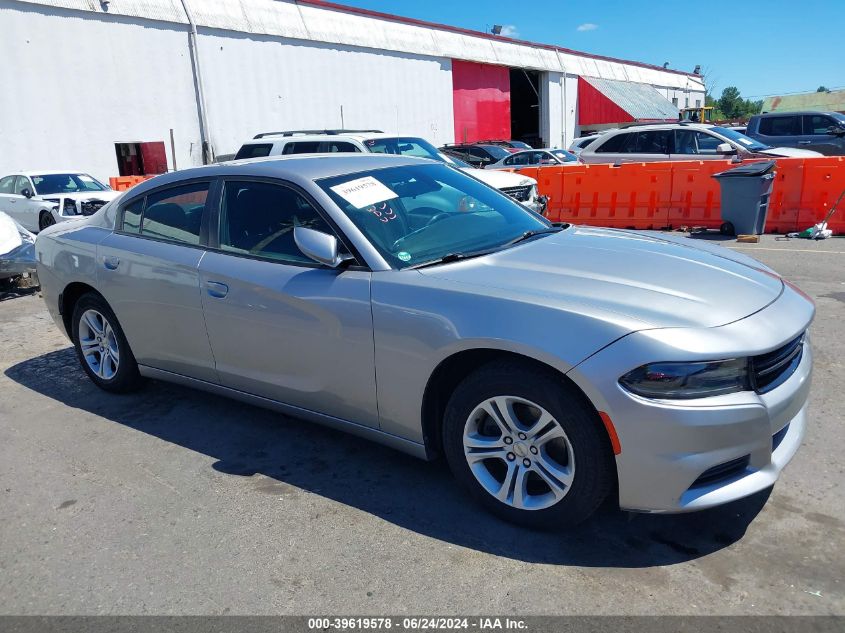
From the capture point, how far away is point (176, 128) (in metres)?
21.7

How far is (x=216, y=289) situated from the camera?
3850 mm

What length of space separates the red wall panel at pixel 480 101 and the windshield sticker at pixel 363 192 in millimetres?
30234

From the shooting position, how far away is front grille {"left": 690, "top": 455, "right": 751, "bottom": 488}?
264cm

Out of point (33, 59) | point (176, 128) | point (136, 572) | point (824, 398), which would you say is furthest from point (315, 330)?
point (176, 128)

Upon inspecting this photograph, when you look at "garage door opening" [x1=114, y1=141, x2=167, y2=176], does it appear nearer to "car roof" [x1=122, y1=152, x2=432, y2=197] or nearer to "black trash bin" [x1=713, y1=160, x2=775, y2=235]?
"black trash bin" [x1=713, y1=160, x2=775, y2=235]

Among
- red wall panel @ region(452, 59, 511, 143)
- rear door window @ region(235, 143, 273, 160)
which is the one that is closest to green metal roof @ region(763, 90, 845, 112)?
red wall panel @ region(452, 59, 511, 143)

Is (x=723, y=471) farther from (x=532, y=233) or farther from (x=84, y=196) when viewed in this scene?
(x=84, y=196)

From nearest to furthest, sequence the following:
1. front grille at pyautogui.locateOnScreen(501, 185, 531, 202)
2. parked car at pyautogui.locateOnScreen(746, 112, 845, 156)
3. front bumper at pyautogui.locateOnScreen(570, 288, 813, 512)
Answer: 1. front bumper at pyautogui.locateOnScreen(570, 288, 813, 512)
2. front grille at pyautogui.locateOnScreen(501, 185, 531, 202)
3. parked car at pyautogui.locateOnScreen(746, 112, 845, 156)

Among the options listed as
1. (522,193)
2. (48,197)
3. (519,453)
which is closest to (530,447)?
(519,453)

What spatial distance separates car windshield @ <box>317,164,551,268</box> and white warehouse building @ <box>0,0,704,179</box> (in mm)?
17800

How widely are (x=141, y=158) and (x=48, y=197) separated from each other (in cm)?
808

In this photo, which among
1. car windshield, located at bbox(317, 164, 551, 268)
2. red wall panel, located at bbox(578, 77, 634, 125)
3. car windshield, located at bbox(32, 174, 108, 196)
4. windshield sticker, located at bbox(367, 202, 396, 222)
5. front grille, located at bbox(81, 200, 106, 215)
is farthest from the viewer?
red wall panel, located at bbox(578, 77, 634, 125)

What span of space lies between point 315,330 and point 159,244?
1.47 meters

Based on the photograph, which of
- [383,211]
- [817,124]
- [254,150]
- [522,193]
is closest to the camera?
[383,211]
